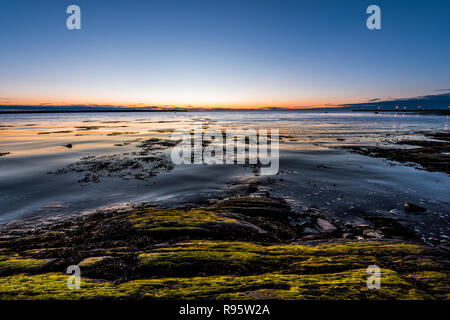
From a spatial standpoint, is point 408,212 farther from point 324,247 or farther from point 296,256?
point 296,256

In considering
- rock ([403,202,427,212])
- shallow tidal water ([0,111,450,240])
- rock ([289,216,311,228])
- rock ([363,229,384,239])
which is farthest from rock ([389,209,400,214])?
rock ([289,216,311,228])

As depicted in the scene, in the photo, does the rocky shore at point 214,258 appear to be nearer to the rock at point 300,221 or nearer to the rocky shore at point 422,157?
the rock at point 300,221

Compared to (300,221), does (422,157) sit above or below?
above

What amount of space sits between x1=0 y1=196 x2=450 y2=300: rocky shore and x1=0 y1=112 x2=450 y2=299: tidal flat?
0.03 m

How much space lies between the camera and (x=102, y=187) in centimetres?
1210

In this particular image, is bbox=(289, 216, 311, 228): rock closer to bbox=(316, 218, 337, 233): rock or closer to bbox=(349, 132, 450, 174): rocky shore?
bbox=(316, 218, 337, 233): rock

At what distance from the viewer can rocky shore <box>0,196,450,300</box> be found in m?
3.88

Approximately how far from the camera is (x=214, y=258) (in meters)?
5.25

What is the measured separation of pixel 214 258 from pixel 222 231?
1.78 metres

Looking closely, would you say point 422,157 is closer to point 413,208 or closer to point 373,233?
point 413,208

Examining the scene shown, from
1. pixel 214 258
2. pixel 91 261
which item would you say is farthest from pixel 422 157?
pixel 91 261

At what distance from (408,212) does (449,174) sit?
876 centimetres

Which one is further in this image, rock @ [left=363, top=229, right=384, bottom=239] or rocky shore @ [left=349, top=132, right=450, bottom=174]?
rocky shore @ [left=349, top=132, right=450, bottom=174]
